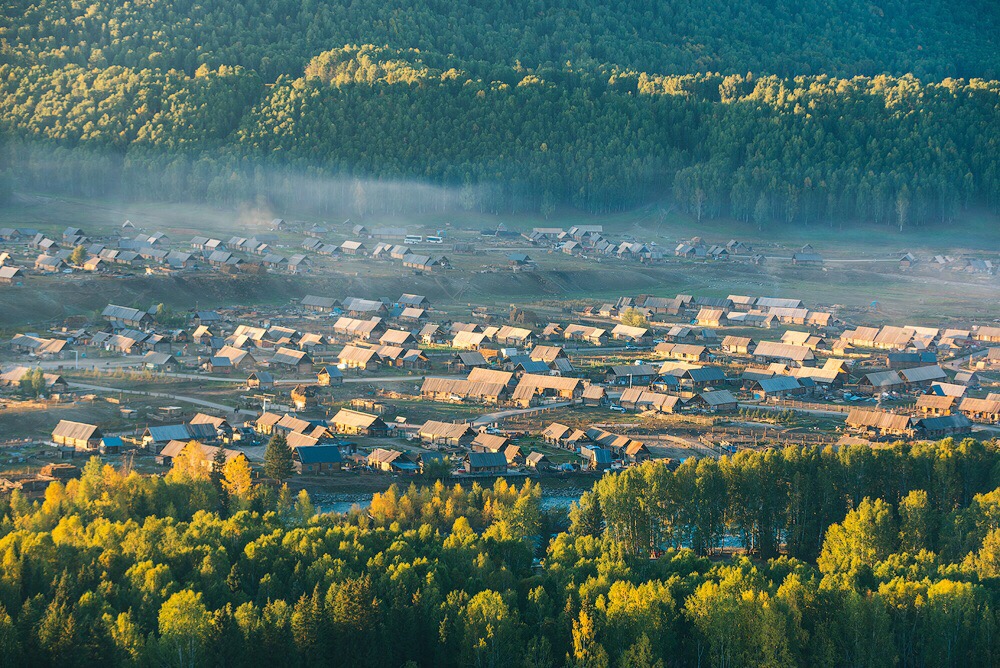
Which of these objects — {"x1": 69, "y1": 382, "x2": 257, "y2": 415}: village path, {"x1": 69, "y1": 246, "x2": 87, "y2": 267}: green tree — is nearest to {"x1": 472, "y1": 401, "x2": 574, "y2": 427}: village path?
{"x1": 69, "y1": 382, "x2": 257, "y2": 415}: village path

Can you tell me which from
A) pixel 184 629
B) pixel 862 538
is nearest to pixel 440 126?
pixel 862 538

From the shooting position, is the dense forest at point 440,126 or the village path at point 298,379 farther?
the dense forest at point 440,126

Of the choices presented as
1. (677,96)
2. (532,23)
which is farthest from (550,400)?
(532,23)

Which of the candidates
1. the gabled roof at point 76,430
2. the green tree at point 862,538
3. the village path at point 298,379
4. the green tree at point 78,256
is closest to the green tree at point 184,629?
the green tree at point 862,538

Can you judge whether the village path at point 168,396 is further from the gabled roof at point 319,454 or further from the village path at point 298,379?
the gabled roof at point 319,454

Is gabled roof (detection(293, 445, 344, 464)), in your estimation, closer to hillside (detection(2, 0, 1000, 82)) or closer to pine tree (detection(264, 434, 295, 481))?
pine tree (detection(264, 434, 295, 481))

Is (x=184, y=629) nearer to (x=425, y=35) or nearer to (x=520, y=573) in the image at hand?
(x=520, y=573)
